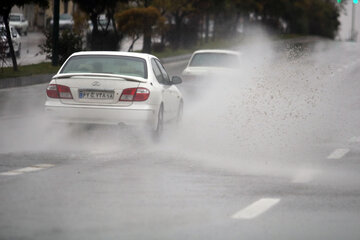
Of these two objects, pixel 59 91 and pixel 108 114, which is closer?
pixel 108 114

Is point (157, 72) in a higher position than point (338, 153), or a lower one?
higher

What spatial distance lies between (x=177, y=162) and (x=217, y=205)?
3.64 meters

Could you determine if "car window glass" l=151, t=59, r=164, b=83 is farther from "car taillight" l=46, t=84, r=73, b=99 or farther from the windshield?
the windshield

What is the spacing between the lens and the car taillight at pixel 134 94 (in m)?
14.7

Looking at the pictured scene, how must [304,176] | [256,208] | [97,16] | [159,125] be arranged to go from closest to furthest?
[256,208], [304,176], [159,125], [97,16]

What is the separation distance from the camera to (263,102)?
79.0 feet

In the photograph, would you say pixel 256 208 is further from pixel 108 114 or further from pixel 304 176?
pixel 108 114

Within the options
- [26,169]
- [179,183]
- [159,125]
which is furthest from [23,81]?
[179,183]

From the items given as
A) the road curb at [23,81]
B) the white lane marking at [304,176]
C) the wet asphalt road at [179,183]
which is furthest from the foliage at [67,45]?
the white lane marking at [304,176]

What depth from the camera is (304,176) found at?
11.4 metres

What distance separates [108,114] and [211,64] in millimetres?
10790

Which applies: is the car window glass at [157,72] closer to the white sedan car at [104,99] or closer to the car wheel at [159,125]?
the car wheel at [159,125]

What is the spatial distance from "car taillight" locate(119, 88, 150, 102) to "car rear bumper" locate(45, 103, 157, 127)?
5.0 inches

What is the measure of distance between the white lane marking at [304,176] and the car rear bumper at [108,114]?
3.34 m
